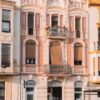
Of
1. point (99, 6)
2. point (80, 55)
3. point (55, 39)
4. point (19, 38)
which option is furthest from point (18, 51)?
point (99, 6)

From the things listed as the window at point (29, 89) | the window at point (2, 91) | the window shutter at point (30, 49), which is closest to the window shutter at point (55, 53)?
the window shutter at point (30, 49)

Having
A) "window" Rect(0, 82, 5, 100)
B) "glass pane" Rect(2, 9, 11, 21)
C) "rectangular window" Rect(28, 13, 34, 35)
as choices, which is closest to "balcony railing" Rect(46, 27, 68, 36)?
"rectangular window" Rect(28, 13, 34, 35)

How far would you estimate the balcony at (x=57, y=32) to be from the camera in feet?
128

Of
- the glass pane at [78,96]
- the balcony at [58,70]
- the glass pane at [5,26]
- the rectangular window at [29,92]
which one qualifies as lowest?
the glass pane at [78,96]

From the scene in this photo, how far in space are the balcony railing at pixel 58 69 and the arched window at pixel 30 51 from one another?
1.48 m

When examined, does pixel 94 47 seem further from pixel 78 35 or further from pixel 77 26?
pixel 77 26

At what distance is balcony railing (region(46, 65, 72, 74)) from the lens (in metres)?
38.7

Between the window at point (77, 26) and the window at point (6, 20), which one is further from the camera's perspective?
the window at point (77, 26)

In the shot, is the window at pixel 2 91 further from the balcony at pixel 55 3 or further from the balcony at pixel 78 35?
the balcony at pixel 55 3

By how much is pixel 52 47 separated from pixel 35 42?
1.71 m

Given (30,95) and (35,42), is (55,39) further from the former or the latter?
(30,95)

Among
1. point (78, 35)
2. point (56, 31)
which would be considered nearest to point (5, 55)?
point (56, 31)

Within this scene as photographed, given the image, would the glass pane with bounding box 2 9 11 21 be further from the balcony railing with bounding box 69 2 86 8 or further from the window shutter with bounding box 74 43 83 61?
the window shutter with bounding box 74 43 83 61

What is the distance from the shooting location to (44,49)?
3912 centimetres
